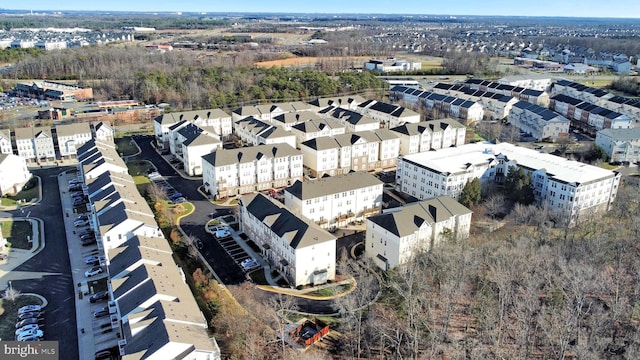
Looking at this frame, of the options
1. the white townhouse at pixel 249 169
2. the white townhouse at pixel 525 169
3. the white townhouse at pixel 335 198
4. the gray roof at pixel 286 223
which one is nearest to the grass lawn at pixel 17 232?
the white townhouse at pixel 249 169

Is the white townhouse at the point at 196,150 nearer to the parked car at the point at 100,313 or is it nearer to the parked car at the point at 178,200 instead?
the parked car at the point at 178,200

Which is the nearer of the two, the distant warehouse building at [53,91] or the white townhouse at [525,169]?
the white townhouse at [525,169]

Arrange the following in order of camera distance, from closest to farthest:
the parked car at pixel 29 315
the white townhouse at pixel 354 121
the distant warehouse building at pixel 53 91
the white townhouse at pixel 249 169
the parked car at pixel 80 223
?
the parked car at pixel 29 315 → the parked car at pixel 80 223 → the white townhouse at pixel 249 169 → the white townhouse at pixel 354 121 → the distant warehouse building at pixel 53 91

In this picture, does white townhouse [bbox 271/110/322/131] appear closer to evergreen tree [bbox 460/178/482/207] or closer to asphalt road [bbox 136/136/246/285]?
asphalt road [bbox 136/136/246/285]

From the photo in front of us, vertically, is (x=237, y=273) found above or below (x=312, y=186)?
below

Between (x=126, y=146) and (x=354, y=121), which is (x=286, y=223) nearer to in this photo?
(x=354, y=121)

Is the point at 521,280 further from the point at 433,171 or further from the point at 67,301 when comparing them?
the point at 67,301

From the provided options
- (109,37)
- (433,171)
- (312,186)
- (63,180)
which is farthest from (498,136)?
(109,37)
